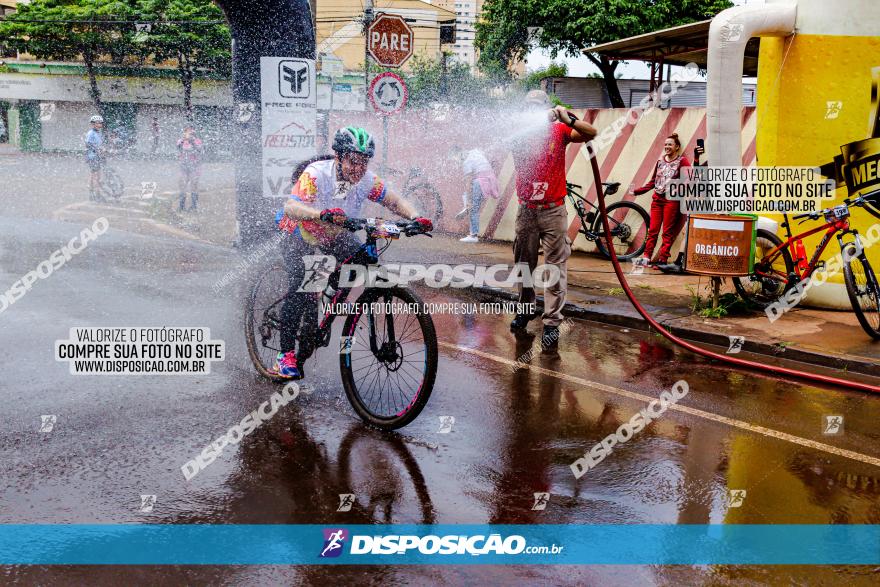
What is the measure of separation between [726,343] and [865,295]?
135cm

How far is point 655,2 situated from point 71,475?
34.7m

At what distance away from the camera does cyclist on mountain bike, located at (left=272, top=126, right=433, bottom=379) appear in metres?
5.80

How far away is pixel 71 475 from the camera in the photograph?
483cm

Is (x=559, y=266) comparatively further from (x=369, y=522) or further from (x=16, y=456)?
(x=16, y=456)

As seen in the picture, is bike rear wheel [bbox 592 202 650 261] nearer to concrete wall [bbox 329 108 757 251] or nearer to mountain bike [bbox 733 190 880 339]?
concrete wall [bbox 329 108 757 251]

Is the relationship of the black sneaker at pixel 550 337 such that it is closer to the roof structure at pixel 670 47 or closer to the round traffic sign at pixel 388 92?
the roof structure at pixel 670 47

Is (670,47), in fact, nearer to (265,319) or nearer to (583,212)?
(583,212)

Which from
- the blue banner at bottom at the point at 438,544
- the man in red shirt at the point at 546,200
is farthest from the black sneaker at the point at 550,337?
the blue banner at bottom at the point at 438,544

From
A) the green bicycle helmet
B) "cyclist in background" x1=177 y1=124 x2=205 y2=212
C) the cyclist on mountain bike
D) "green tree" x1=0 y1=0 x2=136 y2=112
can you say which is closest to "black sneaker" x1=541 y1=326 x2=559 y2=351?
the cyclist on mountain bike

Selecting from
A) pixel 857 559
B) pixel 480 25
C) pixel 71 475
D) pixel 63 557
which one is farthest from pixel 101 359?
pixel 480 25

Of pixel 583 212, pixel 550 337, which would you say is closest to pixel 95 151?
pixel 583 212

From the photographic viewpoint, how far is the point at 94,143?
2022cm

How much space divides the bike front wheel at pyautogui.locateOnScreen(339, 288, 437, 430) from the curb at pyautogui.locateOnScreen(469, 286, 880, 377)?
3.65m

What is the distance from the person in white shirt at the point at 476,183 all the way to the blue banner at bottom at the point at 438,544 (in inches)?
441
